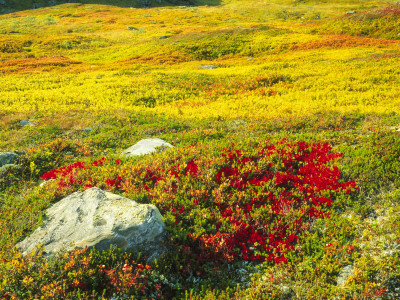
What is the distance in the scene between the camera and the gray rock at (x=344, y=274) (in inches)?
204

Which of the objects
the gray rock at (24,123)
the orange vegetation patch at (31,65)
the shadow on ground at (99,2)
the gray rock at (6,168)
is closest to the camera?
the gray rock at (6,168)

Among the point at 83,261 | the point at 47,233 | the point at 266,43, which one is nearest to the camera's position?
the point at 83,261

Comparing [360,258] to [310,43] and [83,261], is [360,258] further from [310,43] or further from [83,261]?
[310,43]

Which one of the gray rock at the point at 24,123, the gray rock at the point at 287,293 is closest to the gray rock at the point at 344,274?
the gray rock at the point at 287,293

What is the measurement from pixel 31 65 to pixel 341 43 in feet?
166

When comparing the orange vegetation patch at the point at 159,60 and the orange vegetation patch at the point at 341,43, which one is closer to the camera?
the orange vegetation patch at the point at 341,43

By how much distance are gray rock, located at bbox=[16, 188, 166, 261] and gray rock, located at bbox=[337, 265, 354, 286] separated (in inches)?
151

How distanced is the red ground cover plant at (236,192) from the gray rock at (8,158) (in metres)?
2.25

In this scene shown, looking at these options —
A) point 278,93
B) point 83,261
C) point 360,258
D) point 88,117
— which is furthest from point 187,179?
point 278,93

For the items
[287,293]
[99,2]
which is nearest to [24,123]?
[287,293]

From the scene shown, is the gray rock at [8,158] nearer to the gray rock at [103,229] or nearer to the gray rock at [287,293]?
the gray rock at [103,229]

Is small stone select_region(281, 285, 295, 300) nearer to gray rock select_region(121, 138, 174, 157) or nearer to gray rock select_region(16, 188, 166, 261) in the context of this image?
gray rock select_region(16, 188, 166, 261)

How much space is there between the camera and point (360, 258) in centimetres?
554

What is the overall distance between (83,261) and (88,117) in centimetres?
1472
